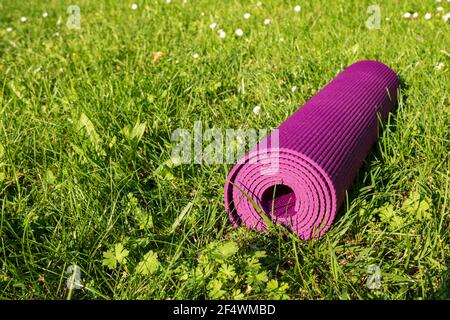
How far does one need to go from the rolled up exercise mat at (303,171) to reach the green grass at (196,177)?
0.33 feet

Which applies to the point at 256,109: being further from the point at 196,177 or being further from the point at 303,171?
the point at 303,171

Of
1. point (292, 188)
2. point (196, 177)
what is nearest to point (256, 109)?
point (196, 177)

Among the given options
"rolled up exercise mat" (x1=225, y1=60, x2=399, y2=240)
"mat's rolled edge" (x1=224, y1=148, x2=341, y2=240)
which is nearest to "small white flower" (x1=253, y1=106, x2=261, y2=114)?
"rolled up exercise mat" (x1=225, y1=60, x2=399, y2=240)

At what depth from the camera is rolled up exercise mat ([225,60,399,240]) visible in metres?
2.16

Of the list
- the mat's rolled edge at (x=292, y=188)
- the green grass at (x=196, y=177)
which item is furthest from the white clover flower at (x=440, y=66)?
the mat's rolled edge at (x=292, y=188)

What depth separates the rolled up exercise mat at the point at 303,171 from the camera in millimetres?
2160

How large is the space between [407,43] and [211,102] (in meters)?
1.83

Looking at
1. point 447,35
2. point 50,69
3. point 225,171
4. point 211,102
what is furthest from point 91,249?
point 447,35

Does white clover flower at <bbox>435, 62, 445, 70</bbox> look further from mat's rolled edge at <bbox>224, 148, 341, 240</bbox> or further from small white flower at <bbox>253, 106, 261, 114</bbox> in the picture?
mat's rolled edge at <bbox>224, 148, 341, 240</bbox>

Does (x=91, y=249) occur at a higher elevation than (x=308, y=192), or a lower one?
lower

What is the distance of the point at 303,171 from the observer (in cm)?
215

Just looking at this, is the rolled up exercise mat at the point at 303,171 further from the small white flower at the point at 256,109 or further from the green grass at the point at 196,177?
the small white flower at the point at 256,109

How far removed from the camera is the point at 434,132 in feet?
9.23

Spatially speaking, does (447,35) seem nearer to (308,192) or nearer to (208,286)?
(308,192)
